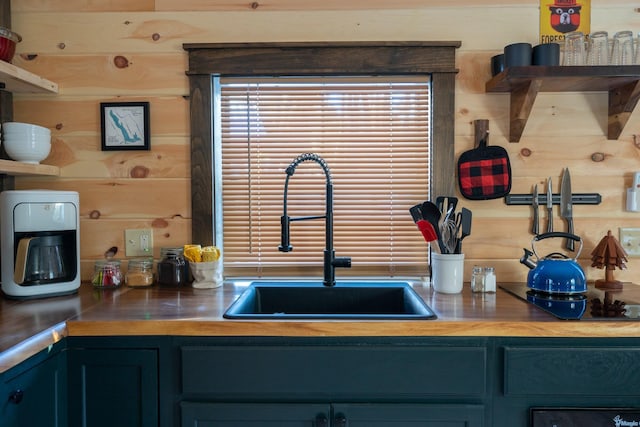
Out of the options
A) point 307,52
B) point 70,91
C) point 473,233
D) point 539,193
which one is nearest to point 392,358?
point 473,233

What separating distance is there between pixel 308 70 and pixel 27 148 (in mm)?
1126

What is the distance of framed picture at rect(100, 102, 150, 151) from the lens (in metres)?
1.75

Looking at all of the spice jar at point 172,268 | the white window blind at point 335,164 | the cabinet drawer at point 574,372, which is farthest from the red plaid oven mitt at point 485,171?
the spice jar at point 172,268

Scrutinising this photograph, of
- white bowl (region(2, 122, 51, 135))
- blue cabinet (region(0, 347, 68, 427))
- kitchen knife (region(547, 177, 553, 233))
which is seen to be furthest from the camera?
kitchen knife (region(547, 177, 553, 233))

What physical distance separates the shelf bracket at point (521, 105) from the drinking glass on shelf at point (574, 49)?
170mm

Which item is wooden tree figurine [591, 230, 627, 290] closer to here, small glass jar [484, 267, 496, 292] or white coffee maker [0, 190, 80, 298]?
small glass jar [484, 267, 496, 292]

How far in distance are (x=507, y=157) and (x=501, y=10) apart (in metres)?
0.62

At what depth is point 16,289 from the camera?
56.4 inches

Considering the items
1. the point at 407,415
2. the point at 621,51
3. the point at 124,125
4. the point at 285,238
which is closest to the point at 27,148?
the point at 124,125

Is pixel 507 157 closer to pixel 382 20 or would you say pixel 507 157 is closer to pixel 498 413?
pixel 382 20

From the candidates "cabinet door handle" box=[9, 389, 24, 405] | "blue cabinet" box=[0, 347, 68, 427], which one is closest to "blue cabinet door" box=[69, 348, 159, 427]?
"blue cabinet" box=[0, 347, 68, 427]

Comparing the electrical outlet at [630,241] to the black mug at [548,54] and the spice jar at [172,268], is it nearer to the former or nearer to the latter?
the black mug at [548,54]

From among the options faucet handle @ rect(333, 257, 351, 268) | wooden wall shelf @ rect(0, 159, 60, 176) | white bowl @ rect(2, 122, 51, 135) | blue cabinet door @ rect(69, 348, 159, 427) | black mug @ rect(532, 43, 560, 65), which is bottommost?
blue cabinet door @ rect(69, 348, 159, 427)

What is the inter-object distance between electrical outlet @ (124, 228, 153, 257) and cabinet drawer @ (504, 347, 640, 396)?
1446 mm
